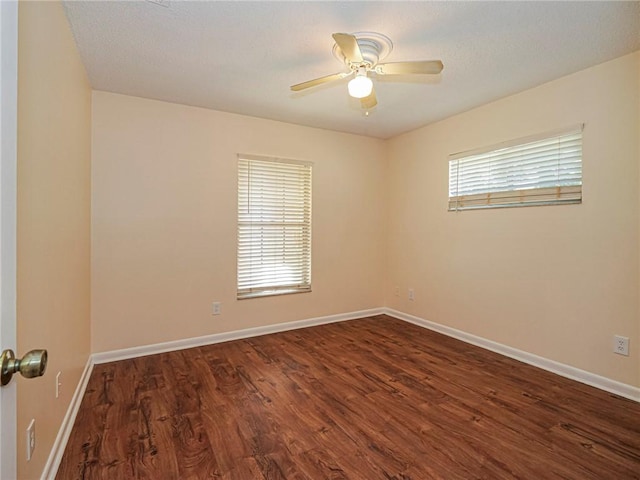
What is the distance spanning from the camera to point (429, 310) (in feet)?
13.0

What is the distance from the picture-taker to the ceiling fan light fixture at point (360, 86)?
204 centimetres

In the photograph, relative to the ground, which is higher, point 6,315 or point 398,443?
point 6,315

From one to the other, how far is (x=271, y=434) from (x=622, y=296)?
2.64m

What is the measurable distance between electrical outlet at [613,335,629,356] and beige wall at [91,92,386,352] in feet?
8.92

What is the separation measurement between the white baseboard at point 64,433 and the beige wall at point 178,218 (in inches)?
26.3

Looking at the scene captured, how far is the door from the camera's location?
639mm

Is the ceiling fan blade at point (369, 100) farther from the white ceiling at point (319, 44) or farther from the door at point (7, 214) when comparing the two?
the door at point (7, 214)

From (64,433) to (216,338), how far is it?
166cm

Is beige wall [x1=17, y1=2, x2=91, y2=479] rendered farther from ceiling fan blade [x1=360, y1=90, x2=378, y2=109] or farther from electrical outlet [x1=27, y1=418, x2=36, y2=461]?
ceiling fan blade [x1=360, y1=90, x2=378, y2=109]

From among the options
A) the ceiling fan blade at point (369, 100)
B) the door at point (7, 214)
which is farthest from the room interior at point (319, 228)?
the door at point (7, 214)

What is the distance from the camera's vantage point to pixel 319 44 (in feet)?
7.18

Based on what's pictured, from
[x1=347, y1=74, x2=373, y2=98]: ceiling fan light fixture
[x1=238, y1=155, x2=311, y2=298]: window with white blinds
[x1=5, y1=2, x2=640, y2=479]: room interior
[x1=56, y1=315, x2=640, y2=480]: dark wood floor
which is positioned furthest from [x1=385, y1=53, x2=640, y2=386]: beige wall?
[x1=347, y1=74, x2=373, y2=98]: ceiling fan light fixture

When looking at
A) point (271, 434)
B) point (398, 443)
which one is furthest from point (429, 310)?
point (271, 434)

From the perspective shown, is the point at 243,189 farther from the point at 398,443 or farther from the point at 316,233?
the point at 398,443
